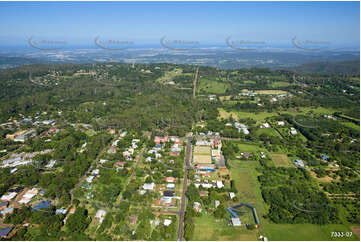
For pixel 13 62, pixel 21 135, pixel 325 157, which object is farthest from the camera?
pixel 13 62

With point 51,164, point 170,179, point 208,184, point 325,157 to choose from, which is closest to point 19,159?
point 51,164

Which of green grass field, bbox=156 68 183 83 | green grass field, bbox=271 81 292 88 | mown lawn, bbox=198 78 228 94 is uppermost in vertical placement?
green grass field, bbox=156 68 183 83

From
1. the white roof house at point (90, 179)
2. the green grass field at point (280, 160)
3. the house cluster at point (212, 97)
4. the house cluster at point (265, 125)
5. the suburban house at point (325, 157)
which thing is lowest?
the white roof house at point (90, 179)

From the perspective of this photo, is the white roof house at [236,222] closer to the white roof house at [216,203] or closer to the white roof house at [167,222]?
the white roof house at [216,203]

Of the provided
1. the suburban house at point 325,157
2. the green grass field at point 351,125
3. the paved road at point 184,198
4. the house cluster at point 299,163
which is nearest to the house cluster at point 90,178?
the paved road at point 184,198

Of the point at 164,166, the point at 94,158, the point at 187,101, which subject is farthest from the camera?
the point at 187,101

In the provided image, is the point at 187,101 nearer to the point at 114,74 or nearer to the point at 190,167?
the point at 190,167

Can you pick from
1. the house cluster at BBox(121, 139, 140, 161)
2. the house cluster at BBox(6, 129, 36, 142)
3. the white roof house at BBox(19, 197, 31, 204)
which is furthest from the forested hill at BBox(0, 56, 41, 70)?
the white roof house at BBox(19, 197, 31, 204)

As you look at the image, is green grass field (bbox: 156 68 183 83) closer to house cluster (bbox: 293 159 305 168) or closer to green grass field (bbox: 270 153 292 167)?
green grass field (bbox: 270 153 292 167)

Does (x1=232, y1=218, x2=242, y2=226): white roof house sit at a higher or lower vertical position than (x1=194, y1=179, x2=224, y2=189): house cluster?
lower

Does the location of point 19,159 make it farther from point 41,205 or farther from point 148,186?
point 148,186

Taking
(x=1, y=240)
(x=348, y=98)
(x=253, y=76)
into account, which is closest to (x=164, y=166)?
(x=1, y=240)
